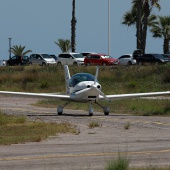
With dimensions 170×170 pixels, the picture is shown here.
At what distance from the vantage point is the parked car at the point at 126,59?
258ft

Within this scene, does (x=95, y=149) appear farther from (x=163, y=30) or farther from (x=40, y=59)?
(x=163, y=30)

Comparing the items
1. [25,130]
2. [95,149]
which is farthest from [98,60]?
[95,149]

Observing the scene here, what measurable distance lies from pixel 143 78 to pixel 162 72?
6.21 ft

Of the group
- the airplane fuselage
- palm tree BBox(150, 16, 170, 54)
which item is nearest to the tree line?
palm tree BBox(150, 16, 170, 54)

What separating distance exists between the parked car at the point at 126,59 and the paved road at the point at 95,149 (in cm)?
5017

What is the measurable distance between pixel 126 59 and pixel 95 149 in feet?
201

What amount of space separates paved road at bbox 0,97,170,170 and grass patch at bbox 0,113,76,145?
473 millimetres

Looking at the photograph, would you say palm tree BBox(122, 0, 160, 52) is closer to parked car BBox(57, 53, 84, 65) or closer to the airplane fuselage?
parked car BBox(57, 53, 84, 65)

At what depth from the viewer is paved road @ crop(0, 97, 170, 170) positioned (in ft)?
52.2

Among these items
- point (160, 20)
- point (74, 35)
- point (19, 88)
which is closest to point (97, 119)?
point (19, 88)

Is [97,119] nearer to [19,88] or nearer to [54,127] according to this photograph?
[54,127]

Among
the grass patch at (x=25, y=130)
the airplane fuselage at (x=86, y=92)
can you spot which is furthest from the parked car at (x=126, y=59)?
the grass patch at (x=25, y=130)

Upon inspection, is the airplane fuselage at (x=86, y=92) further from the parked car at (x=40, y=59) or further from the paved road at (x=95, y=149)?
the parked car at (x=40, y=59)

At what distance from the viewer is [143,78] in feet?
191
